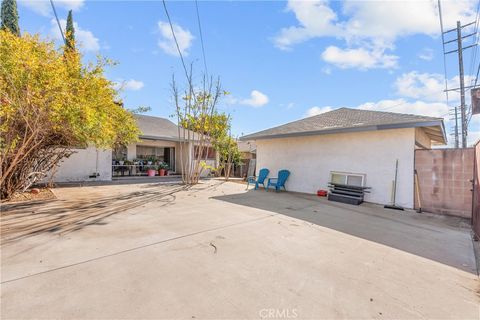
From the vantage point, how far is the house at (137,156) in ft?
37.1

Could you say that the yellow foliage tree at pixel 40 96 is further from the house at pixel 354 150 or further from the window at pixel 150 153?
the window at pixel 150 153

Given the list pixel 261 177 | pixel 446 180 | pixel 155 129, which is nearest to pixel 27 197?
pixel 261 177

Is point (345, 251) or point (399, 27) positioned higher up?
point (399, 27)

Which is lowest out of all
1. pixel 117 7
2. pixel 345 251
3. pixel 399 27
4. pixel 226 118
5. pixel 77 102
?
pixel 345 251

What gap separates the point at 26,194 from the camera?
720 centimetres

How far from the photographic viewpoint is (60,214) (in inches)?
198

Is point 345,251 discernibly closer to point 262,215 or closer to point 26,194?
point 262,215

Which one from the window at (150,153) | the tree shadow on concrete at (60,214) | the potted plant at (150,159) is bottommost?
the tree shadow on concrete at (60,214)

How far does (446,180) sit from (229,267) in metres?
6.69

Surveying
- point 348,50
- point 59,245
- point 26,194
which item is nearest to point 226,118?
point 348,50

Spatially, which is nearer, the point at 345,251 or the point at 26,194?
the point at 345,251

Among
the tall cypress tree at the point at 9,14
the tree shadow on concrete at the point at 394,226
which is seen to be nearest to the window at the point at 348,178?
the tree shadow on concrete at the point at 394,226

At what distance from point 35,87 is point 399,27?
35.8ft

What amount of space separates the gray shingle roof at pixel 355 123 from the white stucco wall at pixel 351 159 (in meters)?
0.41
